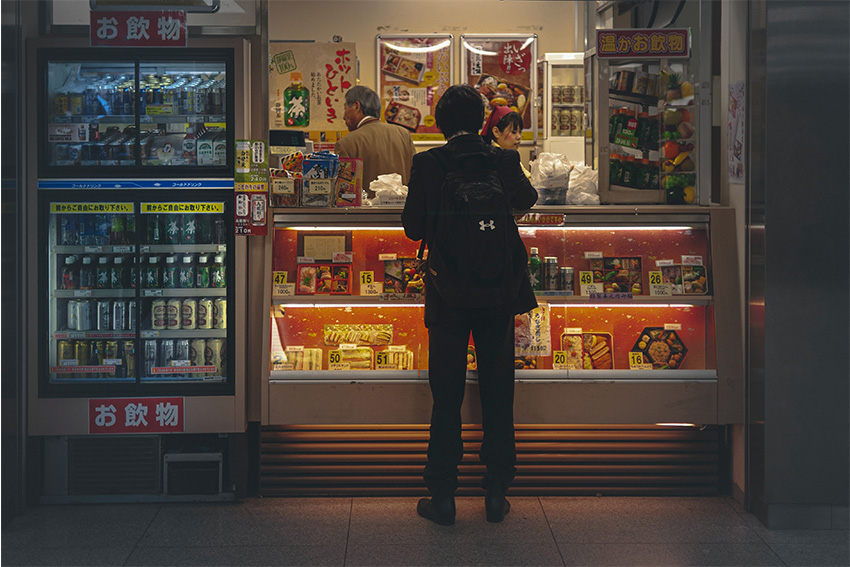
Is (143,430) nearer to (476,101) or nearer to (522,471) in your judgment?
(522,471)

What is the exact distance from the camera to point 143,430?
4.38 m

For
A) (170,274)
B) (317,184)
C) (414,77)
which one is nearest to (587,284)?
(317,184)

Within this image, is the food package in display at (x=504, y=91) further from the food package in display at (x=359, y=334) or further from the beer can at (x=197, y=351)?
the beer can at (x=197, y=351)

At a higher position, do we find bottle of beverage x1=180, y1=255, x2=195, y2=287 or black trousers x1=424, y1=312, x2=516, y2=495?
bottle of beverage x1=180, y1=255, x2=195, y2=287

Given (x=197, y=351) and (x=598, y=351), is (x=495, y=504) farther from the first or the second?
(x=197, y=351)

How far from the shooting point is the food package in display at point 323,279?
4402 mm

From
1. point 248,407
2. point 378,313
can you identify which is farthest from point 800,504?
point 248,407

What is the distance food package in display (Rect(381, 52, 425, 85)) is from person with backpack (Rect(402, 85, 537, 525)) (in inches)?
138

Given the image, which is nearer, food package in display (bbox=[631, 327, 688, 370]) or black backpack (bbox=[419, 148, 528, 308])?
black backpack (bbox=[419, 148, 528, 308])

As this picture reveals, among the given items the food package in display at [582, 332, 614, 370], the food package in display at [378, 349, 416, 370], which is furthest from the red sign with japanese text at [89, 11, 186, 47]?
the food package in display at [582, 332, 614, 370]

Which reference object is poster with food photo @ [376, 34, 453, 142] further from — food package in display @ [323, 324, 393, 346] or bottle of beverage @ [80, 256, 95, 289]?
bottle of beverage @ [80, 256, 95, 289]

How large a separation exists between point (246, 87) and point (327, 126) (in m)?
2.79

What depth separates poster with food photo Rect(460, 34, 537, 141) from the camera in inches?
287

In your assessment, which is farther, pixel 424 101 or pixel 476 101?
pixel 424 101
